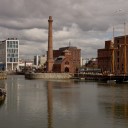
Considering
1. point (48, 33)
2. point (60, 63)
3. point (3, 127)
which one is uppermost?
point (48, 33)

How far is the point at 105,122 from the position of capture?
28.5 meters

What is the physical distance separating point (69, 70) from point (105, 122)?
361 feet

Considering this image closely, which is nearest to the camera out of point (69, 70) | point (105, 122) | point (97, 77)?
point (105, 122)

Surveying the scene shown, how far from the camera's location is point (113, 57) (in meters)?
123

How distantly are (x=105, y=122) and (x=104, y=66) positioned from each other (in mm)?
126880

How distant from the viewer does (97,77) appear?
118188 millimetres

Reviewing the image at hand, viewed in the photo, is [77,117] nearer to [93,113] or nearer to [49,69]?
[93,113]

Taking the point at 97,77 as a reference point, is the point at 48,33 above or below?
above

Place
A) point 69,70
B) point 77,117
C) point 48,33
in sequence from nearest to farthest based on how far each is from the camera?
point 77,117 → point 48,33 → point 69,70

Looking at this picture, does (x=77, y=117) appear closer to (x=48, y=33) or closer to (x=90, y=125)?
(x=90, y=125)

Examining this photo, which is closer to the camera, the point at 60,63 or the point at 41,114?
the point at 41,114

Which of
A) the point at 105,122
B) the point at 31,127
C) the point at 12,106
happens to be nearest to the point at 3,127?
the point at 31,127

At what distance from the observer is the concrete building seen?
130000 millimetres

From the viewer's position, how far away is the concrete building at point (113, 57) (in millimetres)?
130000
